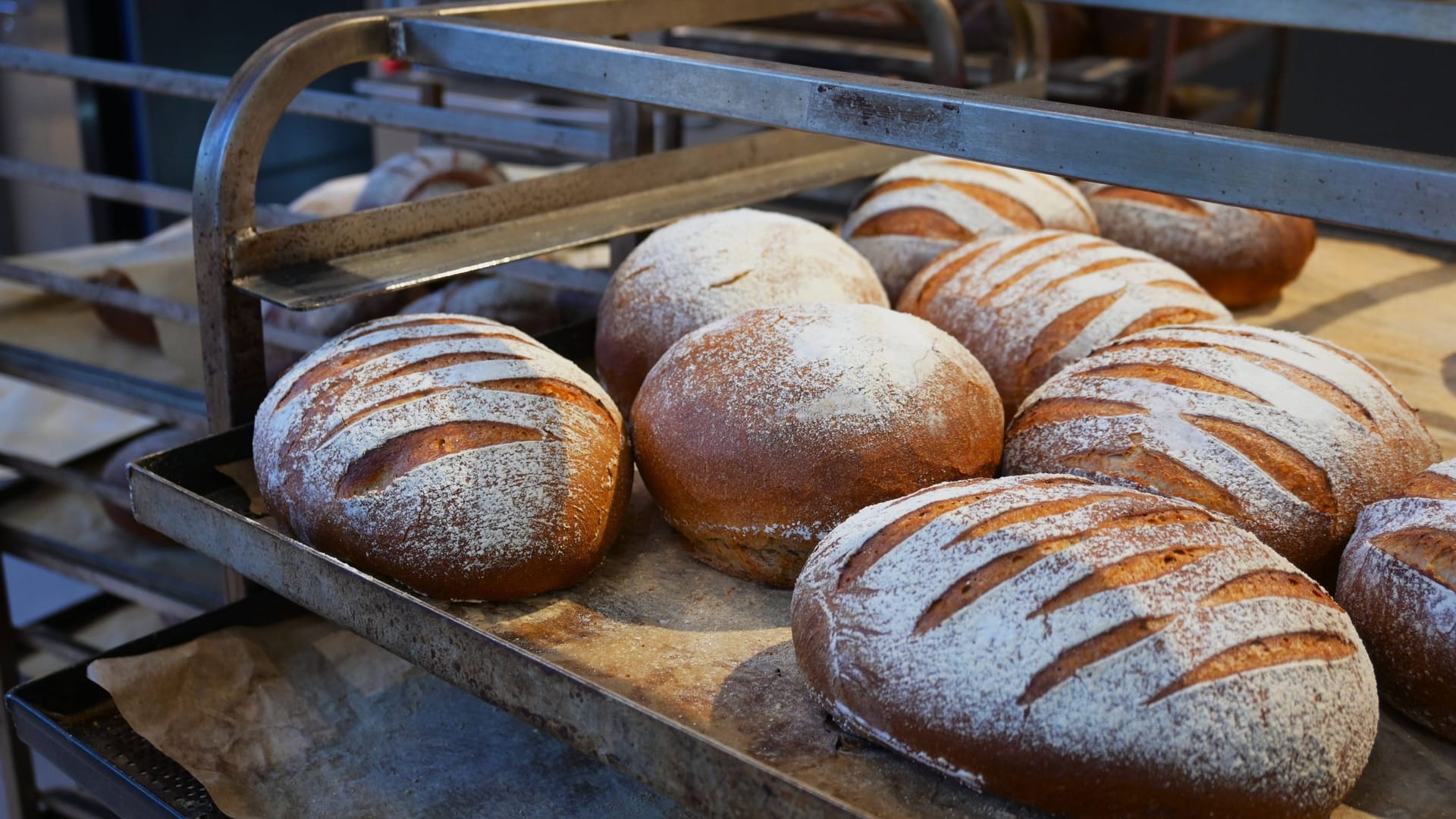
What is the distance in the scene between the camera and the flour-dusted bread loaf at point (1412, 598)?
975 millimetres

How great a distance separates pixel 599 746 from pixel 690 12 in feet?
3.59

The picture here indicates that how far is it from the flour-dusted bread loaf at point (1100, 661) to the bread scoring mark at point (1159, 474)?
0.14 meters

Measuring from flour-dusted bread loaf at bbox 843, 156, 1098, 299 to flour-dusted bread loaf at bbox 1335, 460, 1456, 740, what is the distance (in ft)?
2.77

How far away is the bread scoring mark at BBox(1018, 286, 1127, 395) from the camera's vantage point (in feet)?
4.79

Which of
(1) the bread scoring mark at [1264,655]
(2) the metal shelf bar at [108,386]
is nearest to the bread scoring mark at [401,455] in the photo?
(1) the bread scoring mark at [1264,655]

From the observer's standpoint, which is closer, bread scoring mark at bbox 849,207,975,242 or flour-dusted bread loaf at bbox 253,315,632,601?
flour-dusted bread loaf at bbox 253,315,632,601

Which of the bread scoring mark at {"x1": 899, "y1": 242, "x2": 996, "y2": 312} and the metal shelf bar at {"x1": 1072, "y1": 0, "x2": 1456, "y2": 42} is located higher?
the metal shelf bar at {"x1": 1072, "y1": 0, "x2": 1456, "y2": 42}

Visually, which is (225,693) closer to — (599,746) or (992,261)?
(599,746)

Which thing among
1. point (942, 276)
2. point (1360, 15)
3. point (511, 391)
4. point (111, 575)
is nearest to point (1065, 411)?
point (942, 276)

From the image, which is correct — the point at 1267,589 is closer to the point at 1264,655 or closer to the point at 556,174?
the point at 1264,655

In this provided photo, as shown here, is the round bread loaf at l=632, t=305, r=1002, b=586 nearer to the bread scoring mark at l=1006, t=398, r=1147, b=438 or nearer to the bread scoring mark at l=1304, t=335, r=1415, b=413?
the bread scoring mark at l=1006, t=398, r=1147, b=438

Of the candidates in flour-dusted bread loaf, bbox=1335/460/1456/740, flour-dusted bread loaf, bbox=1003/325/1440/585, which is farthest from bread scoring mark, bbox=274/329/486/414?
flour-dusted bread loaf, bbox=1335/460/1456/740

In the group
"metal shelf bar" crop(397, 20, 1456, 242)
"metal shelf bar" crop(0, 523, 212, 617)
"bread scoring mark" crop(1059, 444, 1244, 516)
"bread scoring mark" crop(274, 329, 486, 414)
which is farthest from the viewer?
"metal shelf bar" crop(0, 523, 212, 617)

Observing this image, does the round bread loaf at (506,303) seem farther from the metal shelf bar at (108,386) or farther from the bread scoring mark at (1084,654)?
the bread scoring mark at (1084,654)
